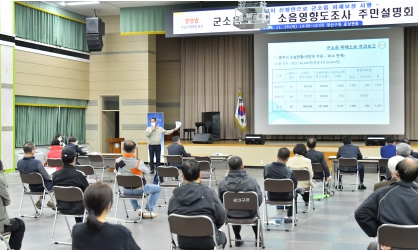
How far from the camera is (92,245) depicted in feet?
8.84

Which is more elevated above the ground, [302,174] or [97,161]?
[302,174]

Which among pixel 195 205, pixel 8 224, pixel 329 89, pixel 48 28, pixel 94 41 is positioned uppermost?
pixel 48 28

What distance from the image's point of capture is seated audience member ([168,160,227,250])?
12.9ft

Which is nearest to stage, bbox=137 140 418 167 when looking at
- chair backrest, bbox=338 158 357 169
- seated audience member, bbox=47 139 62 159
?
chair backrest, bbox=338 158 357 169

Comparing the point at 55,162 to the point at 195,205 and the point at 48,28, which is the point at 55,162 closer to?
the point at 195,205

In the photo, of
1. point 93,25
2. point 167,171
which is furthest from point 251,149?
point 167,171

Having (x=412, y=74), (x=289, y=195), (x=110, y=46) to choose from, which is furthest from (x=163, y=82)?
(x=289, y=195)

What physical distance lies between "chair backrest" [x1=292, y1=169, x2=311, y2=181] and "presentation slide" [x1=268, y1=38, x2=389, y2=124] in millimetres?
7460

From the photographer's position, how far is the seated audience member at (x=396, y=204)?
130 inches

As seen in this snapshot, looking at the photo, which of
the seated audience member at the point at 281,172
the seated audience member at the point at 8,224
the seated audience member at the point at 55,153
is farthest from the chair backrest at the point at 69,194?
the seated audience member at the point at 55,153

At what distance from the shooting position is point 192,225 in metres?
3.83

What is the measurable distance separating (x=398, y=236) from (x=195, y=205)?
1.59 m

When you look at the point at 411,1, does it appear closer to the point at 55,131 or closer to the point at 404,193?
the point at 404,193

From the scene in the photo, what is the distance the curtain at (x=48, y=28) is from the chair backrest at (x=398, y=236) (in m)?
12.7
